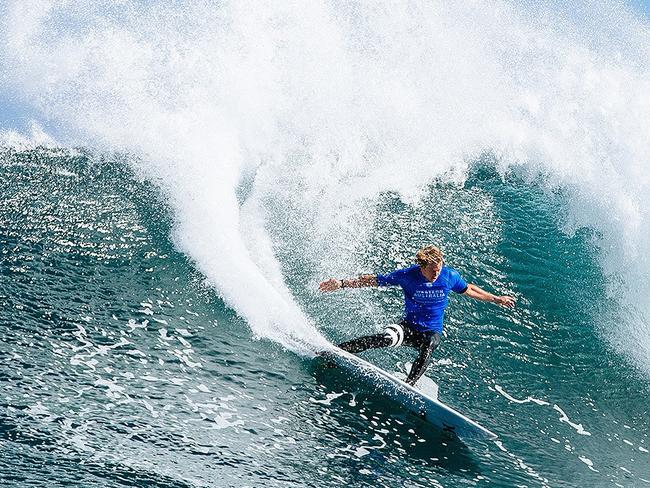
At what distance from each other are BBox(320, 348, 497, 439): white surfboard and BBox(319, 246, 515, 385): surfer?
0.21 m

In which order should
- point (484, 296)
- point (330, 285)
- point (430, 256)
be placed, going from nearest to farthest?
1. point (430, 256)
2. point (330, 285)
3. point (484, 296)

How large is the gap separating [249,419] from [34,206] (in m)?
5.23

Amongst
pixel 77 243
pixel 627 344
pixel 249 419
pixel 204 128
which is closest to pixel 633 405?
pixel 627 344

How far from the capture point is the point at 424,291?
6.79 meters

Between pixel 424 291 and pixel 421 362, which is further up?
pixel 424 291

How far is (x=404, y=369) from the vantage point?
7250 millimetres

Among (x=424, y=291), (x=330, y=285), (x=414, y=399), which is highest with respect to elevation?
(x=424, y=291)

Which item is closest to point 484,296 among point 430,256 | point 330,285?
point 430,256

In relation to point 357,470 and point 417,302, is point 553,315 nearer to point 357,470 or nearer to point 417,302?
point 417,302

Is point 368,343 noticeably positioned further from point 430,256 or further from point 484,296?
point 484,296

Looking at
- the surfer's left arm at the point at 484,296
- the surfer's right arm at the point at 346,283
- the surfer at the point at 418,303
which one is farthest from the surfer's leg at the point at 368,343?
the surfer's left arm at the point at 484,296

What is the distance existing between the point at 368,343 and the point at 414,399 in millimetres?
719

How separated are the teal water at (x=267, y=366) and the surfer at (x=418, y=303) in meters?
0.46

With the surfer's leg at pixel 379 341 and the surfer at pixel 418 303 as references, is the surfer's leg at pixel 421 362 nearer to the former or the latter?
the surfer at pixel 418 303
